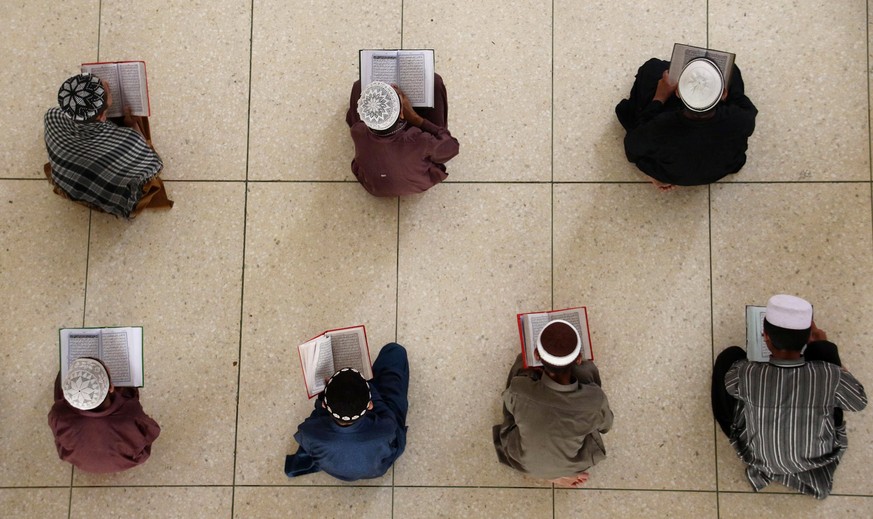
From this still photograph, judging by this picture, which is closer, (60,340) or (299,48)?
(60,340)

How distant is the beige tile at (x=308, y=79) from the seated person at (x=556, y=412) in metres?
1.36

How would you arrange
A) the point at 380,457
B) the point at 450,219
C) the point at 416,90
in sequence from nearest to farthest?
the point at 380,457
the point at 416,90
the point at 450,219

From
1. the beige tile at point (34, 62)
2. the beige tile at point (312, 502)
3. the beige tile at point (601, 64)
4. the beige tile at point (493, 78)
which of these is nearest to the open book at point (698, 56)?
the beige tile at point (601, 64)

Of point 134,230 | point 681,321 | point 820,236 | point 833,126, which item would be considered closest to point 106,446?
point 134,230

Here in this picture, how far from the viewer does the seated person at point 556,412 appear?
240 centimetres

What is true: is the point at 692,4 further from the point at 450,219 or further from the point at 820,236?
the point at 450,219

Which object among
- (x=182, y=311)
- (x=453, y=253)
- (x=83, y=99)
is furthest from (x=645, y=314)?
(x=83, y=99)

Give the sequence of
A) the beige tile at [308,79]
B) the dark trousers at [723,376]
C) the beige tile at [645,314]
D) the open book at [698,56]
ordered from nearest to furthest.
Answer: the open book at [698,56] → the dark trousers at [723,376] → the beige tile at [645,314] → the beige tile at [308,79]

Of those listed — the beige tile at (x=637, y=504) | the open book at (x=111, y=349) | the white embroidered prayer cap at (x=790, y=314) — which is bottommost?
the beige tile at (x=637, y=504)

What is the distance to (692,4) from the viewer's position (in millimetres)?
3107

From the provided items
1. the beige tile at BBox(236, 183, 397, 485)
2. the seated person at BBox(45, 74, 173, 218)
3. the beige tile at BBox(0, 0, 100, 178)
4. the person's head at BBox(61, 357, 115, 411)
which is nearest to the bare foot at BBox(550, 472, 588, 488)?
the beige tile at BBox(236, 183, 397, 485)

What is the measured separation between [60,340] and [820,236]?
11.8 ft

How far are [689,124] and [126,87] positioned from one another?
2530 mm

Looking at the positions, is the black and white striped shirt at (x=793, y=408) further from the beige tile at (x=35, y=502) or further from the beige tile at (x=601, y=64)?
the beige tile at (x=35, y=502)
